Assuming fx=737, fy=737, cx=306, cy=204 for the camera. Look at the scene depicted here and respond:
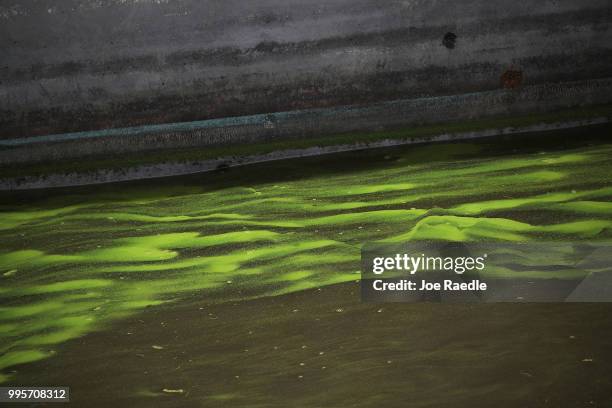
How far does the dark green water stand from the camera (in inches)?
85.4

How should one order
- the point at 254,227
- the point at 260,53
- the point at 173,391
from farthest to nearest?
the point at 260,53 → the point at 254,227 → the point at 173,391

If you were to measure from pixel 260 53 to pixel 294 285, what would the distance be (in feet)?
6.56

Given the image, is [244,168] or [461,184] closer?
[461,184]

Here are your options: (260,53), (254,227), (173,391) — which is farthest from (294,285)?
(260,53)

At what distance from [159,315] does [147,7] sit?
7.38ft

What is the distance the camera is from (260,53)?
4398mm

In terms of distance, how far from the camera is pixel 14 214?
3908 millimetres

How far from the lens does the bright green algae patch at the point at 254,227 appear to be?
2.85 meters

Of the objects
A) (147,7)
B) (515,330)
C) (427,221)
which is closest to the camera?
(515,330)

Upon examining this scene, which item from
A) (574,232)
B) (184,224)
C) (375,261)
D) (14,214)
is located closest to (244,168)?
(184,224)

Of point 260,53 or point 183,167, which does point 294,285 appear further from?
point 260,53

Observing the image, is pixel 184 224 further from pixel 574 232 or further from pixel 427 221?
pixel 574 232

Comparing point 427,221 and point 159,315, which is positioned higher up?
point 427,221

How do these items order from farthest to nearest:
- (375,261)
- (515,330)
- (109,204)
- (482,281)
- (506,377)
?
(109,204)
(375,261)
(482,281)
(515,330)
(506,377)
